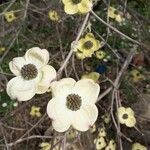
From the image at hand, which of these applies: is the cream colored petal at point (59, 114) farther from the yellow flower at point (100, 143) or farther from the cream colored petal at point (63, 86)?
the yellow flower at point (100, 143)

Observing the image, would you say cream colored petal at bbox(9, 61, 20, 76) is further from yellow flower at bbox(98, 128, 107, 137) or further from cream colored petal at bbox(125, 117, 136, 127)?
yellow flower at bbox(98, 128, 107, 137)

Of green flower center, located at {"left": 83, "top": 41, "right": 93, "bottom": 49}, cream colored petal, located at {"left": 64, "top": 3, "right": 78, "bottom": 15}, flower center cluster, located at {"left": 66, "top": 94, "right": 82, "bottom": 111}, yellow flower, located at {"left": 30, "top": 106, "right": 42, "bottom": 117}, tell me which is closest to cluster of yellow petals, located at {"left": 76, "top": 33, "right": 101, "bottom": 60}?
green flower center, located at {"left": 83, "top": 41, "right": 93, "bottom": 49}

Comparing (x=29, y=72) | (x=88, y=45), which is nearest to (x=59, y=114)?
(x=29, y=72)

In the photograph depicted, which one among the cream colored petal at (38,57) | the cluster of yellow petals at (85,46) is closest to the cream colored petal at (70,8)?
the cream colored petal at (38,57)

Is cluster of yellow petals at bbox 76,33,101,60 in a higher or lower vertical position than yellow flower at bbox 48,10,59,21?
higher

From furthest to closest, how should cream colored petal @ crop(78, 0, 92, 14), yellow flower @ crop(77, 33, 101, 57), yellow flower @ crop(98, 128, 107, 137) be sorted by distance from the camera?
yellow flower @ crop(98, 128, 107, 137), yellow flower @ crop(77, 33, 101, 57), cream colored petal @ crop(78, 0, 92, 14)

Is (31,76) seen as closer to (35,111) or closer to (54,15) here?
(54,15)
